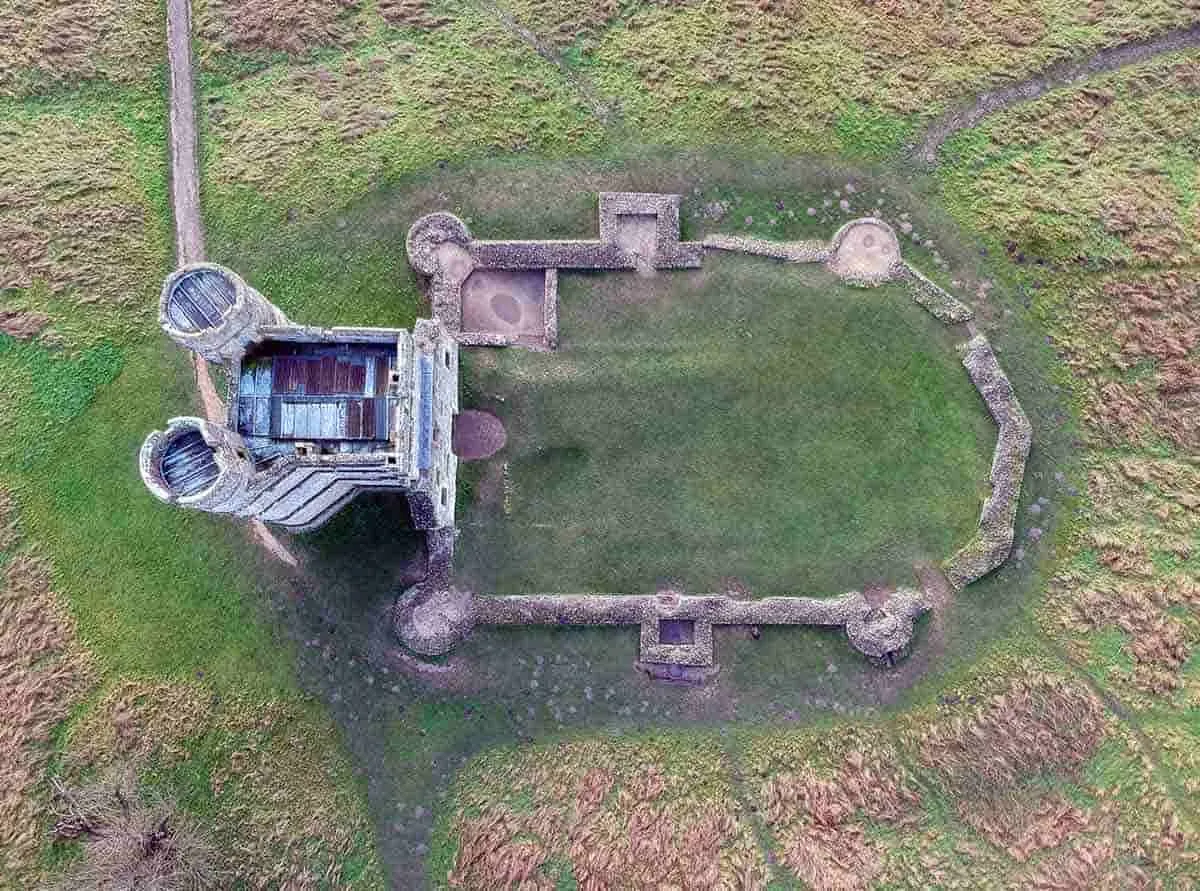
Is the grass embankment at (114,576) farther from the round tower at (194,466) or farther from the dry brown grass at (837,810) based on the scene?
the dry brown grass at (837,810)

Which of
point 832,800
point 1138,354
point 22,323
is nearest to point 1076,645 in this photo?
point 832,800

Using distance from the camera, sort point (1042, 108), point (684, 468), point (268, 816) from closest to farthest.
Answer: point (268, 816)
point (684, 468)
point (1042, 108)

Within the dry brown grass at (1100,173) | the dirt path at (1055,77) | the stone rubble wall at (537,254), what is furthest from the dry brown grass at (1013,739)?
the dirt path at (1055,77)

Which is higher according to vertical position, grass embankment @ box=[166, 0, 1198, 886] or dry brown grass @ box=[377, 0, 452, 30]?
dry brown grass @ box=[377, 0, 452, 30]

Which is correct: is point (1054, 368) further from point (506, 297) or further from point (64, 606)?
point (64, 606)

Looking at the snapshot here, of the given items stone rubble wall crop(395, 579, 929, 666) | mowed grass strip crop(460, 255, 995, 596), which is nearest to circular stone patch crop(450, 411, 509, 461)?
mowed grass strip crop(460, 255, 995, 596)

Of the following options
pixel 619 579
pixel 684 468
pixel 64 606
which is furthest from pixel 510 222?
pixel 64 606

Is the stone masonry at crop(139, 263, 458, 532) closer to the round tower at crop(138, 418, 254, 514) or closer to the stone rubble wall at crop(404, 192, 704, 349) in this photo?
the round tower at crop(138, 418, 254, 514)
